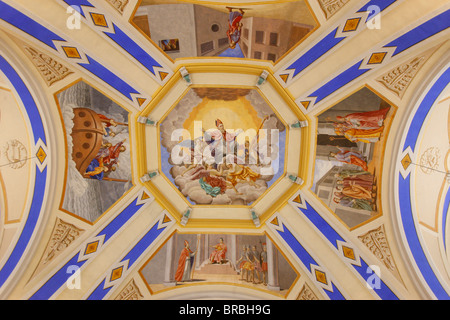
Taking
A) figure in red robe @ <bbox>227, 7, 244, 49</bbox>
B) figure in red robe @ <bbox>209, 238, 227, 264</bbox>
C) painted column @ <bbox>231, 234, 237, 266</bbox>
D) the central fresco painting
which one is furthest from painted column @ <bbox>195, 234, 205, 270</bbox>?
figure in red robe @ <bbox>227, 7, 244, 49</bbox>

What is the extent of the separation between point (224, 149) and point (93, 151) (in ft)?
11.6

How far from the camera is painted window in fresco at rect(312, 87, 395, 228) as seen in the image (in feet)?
25.5

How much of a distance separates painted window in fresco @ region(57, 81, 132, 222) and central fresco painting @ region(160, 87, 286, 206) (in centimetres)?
121

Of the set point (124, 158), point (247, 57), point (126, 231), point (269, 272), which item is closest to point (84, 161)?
point (124, 158)

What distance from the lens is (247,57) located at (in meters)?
7.84

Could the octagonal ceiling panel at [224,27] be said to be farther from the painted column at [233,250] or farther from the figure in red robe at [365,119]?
the painted column at [233,250]

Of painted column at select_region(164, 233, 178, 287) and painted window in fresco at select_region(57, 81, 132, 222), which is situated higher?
painted window in fresco at select_region(57, 81, 132, 222)

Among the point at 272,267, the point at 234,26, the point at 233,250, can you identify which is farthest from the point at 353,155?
the point at 233,250

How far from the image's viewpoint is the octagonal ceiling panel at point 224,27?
22.5 feet

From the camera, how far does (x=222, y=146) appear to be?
357 inches

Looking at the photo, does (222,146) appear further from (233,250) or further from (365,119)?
(365,119)

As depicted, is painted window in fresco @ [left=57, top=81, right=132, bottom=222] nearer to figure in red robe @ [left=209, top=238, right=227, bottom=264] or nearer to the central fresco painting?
the central fresco painting

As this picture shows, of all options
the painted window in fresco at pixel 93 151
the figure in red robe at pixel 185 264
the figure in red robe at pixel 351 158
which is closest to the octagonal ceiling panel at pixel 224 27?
the painted window in fresco at pixel 93 151

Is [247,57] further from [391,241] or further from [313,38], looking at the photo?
[391,241]
